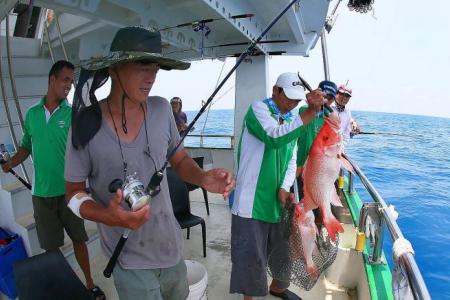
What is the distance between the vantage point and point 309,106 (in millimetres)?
1966

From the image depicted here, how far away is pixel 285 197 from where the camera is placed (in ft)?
7.74

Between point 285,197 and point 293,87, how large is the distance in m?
0.83

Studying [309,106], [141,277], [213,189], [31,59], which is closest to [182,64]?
[213,189]

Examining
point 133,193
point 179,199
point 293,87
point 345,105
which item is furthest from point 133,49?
point 345,105

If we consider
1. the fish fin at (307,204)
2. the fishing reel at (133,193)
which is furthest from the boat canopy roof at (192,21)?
the fishing reel at (133,193)

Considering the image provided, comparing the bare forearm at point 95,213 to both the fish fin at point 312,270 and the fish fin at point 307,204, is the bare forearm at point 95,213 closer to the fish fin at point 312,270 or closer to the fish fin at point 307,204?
the fish fin at point 307,204

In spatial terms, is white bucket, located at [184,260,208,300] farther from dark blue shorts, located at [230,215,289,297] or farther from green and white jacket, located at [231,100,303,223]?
green and white jacket, located at [231,100,303,223]

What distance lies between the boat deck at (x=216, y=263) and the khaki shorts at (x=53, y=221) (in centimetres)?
70

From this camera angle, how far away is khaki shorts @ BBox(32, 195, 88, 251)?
8.34 ft

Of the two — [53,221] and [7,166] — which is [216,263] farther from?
[7,166]

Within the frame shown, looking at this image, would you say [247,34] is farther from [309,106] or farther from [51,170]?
[51,170]

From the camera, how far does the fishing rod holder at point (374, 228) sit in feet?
7.68

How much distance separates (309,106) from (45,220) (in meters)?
2.27

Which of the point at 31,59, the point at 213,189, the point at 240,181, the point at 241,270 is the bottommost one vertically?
the point at 241,270
